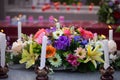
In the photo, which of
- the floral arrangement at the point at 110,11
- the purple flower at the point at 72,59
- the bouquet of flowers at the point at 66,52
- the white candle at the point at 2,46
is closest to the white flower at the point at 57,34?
the bouquet of flowers at the point at 66,52

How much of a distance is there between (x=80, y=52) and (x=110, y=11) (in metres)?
1.89

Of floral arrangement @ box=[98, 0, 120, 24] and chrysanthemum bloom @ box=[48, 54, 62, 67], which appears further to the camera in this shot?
floral arrangement @ box=[98, 0, 120, 24]

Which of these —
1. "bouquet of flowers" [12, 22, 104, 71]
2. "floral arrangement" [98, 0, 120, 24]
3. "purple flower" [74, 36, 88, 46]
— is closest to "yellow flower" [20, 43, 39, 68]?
"bouquet of flowers" [12, 22, 104, 71]

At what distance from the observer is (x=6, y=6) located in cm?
425

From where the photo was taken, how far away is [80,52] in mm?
1381

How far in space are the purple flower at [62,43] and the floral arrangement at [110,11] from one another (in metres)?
1.85

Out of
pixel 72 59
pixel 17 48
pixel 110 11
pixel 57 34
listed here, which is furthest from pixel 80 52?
pixel 110 11

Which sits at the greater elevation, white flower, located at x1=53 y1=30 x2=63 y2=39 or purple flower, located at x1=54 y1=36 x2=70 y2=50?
white flower, located at x1=53 y1=30 x2=63 y2=39

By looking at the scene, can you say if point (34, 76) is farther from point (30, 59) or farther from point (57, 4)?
point (57, 4)

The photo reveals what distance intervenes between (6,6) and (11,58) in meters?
2.81

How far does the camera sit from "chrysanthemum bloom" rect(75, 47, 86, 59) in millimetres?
1368

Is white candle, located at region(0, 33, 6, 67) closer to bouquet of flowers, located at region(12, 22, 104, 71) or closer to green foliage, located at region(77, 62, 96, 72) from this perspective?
bouquet of flowers, located at region(12, 22, 104, 71)

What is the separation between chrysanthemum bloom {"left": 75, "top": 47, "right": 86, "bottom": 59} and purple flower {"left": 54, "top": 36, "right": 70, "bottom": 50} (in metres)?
0.05

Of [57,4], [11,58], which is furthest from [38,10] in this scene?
[11,58]
